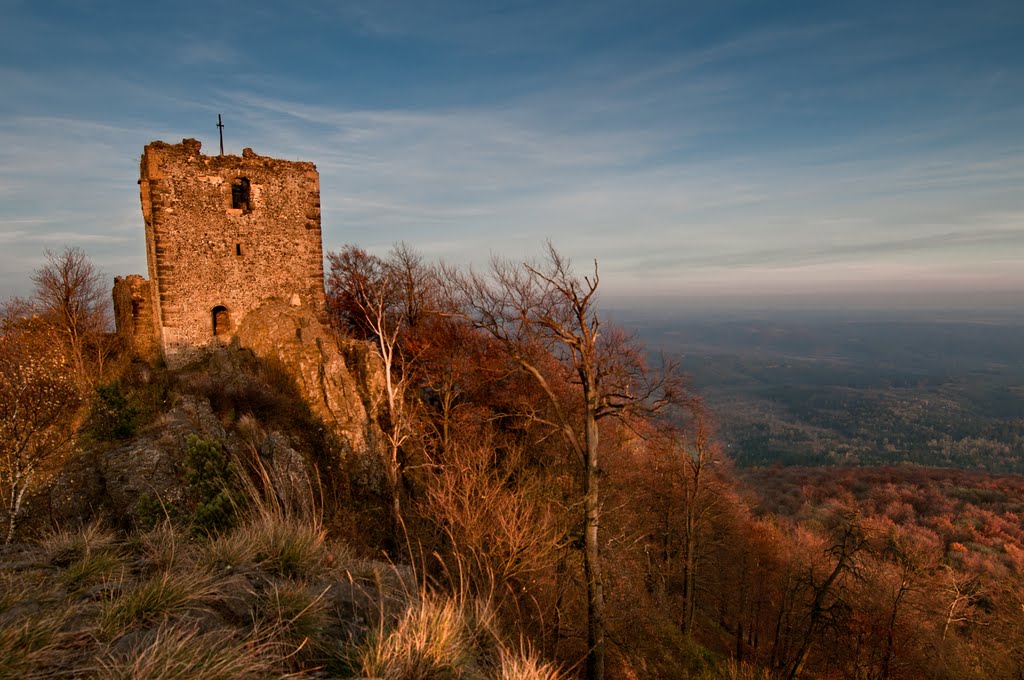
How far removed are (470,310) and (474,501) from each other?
30.4 ft

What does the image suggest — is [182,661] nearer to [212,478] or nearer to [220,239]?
[212,478]

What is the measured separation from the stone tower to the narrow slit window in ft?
0.10

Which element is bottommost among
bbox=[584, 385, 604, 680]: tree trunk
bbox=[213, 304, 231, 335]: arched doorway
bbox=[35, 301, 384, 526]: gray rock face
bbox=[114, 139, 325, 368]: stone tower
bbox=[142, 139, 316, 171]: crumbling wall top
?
bbox=[584, 385, 604, 680]: tree trunk

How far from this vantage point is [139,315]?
15.8 m

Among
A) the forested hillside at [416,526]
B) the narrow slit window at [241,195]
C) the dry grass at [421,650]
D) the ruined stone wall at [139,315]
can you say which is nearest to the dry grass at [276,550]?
the forested hillside at [416,526]

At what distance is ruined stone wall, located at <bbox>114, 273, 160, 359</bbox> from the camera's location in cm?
1565

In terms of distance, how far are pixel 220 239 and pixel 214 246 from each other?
0.29m

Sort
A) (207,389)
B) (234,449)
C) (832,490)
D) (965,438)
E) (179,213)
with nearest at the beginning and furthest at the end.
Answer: (234,449) → (207,389) → (179,213) → (832,490) → (965,438)

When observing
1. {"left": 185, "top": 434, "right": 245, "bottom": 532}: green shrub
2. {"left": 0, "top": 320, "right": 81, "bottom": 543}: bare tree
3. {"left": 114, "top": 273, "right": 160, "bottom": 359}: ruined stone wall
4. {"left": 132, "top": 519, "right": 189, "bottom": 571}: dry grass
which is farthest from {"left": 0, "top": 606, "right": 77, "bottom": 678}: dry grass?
{"left": 114, "top": 273, "right": 160, "bottom": 359}: ruined stone wall

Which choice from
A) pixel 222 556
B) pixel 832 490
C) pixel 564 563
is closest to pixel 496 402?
pixel 564 563

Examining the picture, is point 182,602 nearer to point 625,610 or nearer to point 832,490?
point 625,610

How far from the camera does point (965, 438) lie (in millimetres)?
115688

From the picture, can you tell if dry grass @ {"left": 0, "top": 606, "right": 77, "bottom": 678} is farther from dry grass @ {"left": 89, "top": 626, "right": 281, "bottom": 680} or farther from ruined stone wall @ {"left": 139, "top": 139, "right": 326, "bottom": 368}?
ruined stone wall @ {"left": 139, "top": 139, "right": 326, "bottom": 368}

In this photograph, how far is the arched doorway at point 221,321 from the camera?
49.0 ft
